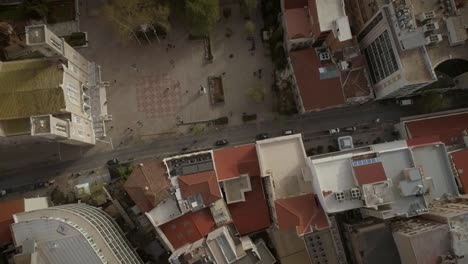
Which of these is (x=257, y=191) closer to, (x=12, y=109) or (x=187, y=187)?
(x=187, y=187)

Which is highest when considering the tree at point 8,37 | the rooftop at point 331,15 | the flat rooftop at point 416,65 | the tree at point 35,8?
the tree at point 35,8

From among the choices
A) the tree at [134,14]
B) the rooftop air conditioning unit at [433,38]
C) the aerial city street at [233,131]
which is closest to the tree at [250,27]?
the aerial city street at [233,131]

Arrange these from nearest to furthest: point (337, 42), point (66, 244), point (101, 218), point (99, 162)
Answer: point (66, 244)
point (101, 218)
point (337, 42)
point (99, 162)

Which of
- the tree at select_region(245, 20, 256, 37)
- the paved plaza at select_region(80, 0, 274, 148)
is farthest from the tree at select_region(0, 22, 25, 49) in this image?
the tree at select_region(245, 20, 256, 37)

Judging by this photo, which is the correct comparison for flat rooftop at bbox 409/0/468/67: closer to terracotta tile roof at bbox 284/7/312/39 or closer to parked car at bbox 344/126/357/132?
terracotta tile roof at bbox 284/7/312/39

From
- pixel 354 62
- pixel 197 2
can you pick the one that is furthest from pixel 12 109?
pixel 354 62

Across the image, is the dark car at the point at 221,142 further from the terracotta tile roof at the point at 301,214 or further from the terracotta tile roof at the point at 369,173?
the terracotta tile roof at the point at 369,173
